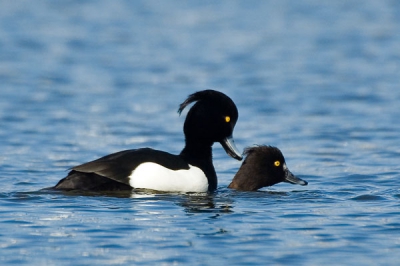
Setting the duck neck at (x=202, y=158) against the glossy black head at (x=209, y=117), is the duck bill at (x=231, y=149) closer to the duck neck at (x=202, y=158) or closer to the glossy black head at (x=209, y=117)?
the glossy black head at (x=209, y=117)

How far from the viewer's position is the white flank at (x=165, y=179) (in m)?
10.8

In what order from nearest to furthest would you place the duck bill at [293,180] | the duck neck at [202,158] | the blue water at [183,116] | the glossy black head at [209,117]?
the blue water at [183,116], the duck neck at [202,158], the glossy black head at [209,117], the duck bill at [293,180]

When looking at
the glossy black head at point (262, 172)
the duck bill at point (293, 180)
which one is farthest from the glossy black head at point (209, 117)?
the duck bill at point (293, 180)

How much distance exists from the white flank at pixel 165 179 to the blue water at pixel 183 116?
197mm

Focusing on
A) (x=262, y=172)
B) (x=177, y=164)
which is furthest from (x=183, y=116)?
(x=177, y=164)

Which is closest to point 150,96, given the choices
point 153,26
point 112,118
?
point 112,118

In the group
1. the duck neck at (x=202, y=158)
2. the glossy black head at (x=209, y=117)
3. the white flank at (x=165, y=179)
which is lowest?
the white flank at (x=165, y=179)

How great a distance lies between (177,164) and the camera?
1104 cm

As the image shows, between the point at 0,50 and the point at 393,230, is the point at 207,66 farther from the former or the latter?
the point at 393,230

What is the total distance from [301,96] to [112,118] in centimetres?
388

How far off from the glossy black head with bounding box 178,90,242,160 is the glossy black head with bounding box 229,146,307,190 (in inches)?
8.2

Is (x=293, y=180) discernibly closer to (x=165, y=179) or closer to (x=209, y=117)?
(x=209, y=117)

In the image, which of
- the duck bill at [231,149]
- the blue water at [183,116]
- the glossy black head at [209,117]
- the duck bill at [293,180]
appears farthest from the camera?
the duck bill at [231,149]

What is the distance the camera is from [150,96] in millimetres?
19062
